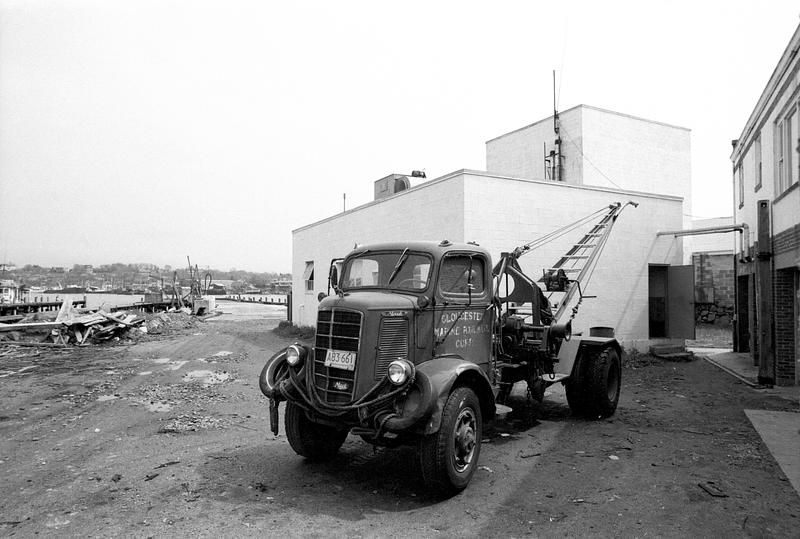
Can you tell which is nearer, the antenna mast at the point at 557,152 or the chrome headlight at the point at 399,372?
the chrome headlight at the point at 399,372

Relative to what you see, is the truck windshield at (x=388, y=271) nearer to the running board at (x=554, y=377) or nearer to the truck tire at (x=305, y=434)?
the truck tire at (x=305, y=434)

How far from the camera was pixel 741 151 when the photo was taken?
50.0 feet

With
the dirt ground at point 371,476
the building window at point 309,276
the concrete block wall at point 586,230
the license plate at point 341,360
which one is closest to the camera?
the dirt ground at point 371,476

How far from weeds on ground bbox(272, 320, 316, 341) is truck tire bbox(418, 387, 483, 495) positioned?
48.9ft

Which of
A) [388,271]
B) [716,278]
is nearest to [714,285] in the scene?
[716,278]

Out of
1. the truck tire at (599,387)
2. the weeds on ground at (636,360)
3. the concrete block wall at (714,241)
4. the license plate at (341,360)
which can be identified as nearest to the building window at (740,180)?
the weeds on ground at (636,360)

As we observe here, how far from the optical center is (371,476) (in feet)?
18.9

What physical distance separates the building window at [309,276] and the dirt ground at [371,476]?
39.8ft

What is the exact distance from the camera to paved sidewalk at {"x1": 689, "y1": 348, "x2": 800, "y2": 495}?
597 cm

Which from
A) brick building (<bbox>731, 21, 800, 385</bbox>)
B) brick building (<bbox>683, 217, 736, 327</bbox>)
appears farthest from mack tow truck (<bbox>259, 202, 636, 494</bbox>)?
brick building (<bbox>683, 217, 736, 327</bbox>)

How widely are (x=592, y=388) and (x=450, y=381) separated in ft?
12.8

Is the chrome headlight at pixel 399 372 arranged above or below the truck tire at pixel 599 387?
above

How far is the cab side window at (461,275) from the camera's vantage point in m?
6.08

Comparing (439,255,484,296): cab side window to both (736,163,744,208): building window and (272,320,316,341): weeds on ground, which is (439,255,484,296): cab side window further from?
(272,320,316,341): weeds on ground
